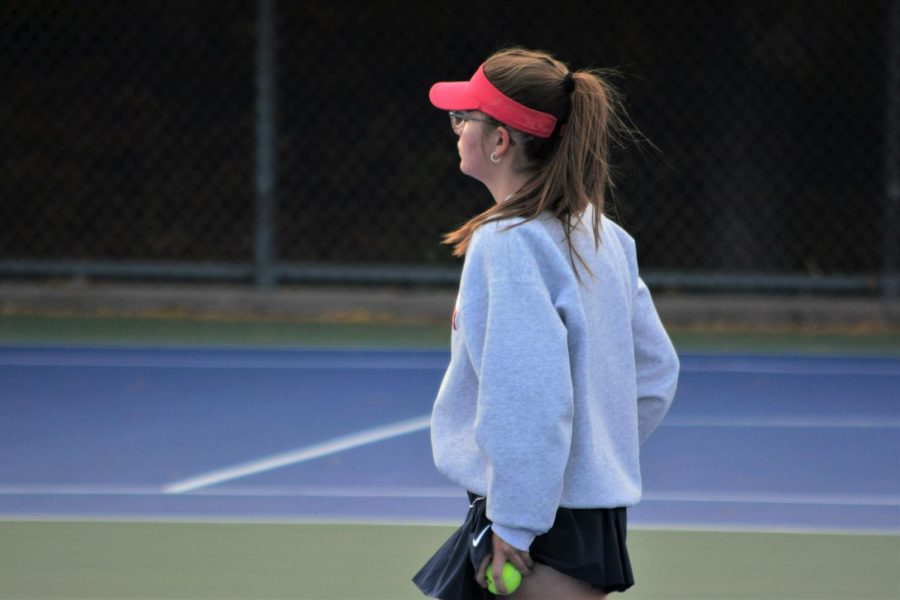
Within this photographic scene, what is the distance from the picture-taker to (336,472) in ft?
18.3

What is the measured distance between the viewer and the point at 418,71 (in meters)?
10.0

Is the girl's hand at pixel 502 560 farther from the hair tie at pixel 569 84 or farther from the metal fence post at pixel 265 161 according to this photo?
the metal fence post at pixel 265 161

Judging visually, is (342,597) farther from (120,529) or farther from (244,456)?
(244,456)

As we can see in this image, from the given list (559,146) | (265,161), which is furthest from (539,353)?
(265,161)

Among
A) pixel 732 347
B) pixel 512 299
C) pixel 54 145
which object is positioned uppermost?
pixel 512 299

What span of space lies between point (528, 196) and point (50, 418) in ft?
14.4

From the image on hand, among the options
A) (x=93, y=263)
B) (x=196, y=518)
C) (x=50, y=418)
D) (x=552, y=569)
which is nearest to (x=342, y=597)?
(x=196, y=518)

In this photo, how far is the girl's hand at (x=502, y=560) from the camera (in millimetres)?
2521

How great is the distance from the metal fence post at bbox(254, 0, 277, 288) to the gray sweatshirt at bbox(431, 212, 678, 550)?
23.5 ft

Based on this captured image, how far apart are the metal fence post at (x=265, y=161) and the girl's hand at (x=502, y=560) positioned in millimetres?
7369

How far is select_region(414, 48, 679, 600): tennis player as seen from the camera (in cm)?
246

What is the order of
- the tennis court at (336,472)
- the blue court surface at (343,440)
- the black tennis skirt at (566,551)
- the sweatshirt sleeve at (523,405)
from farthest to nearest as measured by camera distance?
the blue court surface at (343,440)
the tennis court at (336,472)
the black tennis skirt at (566,551)
the sweatshirt sleeve at (523,405)

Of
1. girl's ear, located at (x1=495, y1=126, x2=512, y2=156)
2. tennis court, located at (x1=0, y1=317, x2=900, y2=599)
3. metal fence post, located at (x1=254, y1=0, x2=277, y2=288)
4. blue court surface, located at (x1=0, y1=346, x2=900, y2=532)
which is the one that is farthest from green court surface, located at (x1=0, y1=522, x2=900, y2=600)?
metal fence post, located at (x1=254, y1=0, x2=277, y2=288)

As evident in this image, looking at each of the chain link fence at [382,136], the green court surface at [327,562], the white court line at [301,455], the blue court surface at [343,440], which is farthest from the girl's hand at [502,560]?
the chain link fence at [382,136]
